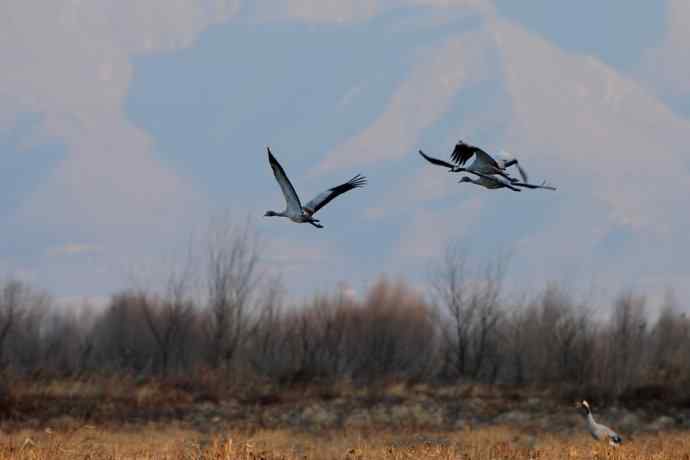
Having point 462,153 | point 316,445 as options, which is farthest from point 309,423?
point 462,153

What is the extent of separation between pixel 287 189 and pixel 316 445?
7.98 m

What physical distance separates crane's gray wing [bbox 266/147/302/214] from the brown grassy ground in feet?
9.29

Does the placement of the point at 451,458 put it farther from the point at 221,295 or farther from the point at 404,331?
the point at 404,331

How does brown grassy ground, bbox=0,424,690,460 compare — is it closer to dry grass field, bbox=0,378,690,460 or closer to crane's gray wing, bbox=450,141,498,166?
dry grass field, bbox=0,378,690,460

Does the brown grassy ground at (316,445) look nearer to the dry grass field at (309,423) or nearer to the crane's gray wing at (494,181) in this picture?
the dry grass field at (309,423)

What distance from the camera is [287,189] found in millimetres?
15344

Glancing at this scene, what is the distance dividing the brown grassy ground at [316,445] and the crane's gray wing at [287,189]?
283 cm

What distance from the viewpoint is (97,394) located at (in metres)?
34.2

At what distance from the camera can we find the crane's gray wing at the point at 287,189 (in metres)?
15.1

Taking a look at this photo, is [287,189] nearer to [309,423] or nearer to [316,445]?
[316,445]

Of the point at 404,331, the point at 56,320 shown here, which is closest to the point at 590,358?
the point at 404,331

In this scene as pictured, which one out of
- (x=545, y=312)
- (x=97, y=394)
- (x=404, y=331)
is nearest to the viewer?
(x=97, y=394)

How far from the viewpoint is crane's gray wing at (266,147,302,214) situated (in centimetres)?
1513

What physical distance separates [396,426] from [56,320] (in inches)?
2324
